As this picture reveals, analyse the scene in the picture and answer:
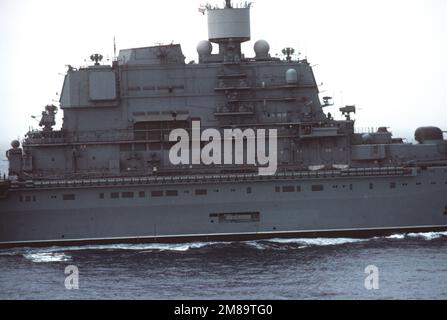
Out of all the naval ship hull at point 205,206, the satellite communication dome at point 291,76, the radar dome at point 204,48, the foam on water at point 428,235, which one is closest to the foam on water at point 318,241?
the naval ship hull at point 205,206

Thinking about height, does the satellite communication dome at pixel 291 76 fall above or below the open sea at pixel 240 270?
above

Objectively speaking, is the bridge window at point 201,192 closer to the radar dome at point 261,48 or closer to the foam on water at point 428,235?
the radar dome at point 261,48

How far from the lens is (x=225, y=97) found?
3941cm

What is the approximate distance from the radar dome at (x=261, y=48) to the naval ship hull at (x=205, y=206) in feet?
25.0

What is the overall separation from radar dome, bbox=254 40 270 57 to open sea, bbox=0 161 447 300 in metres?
10.6

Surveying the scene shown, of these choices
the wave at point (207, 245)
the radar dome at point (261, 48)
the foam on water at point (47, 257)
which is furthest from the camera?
the radar dome at point (261, 48)

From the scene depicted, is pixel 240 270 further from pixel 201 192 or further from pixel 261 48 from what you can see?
pixel 261 48

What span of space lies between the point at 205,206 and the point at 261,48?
381 inches

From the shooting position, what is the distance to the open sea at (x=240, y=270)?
26156 millimetres

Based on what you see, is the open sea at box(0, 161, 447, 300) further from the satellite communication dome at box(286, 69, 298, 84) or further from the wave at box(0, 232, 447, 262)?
the satellite communication dome at box(286, 69, 298, 84)

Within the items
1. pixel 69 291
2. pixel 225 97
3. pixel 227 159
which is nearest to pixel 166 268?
pixel 69 291

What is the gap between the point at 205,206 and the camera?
120 feet

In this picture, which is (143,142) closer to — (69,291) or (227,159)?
(227,159)

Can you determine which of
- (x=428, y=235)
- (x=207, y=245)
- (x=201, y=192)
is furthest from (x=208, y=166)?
(x=428, y=235)
